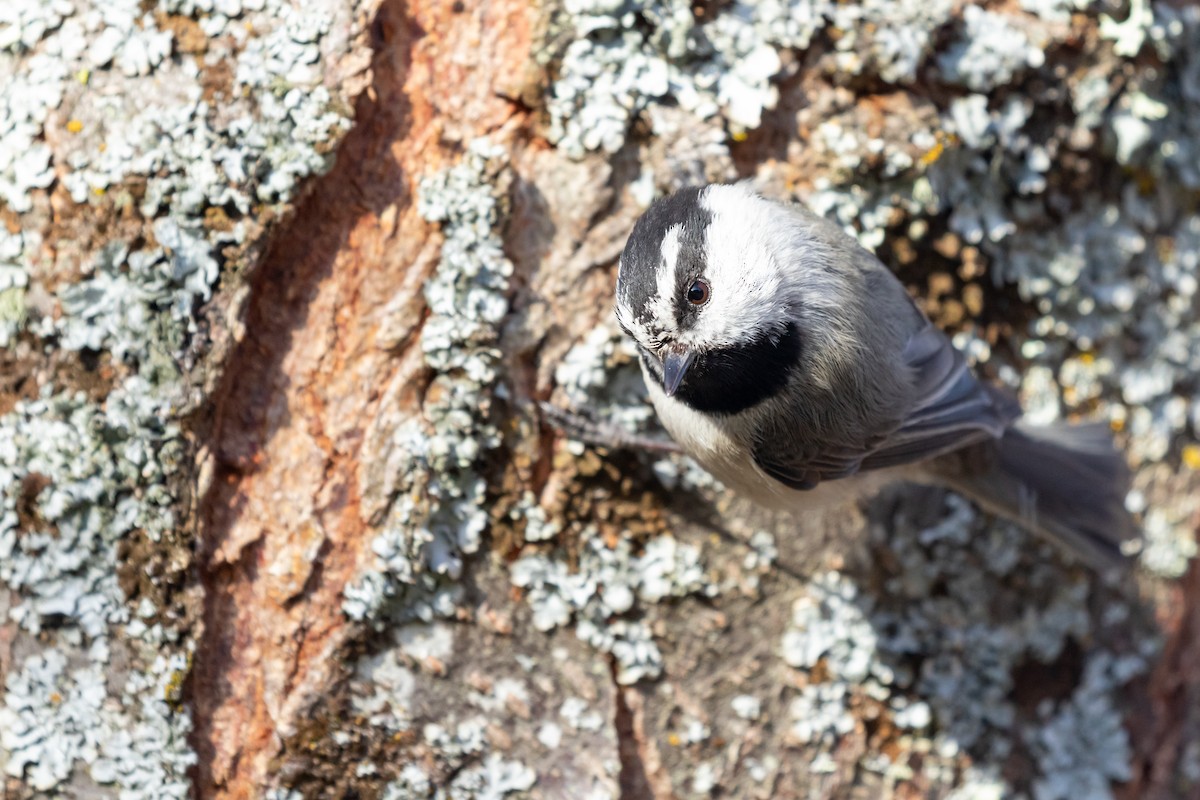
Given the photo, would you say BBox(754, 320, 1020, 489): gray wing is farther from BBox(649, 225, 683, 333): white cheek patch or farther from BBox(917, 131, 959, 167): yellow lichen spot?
BBox(649, 225, 683, 333): white cheek patch

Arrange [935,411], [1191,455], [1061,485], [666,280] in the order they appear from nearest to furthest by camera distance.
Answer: [666,280] → [935,411] → [1061,485] → [1191,455]

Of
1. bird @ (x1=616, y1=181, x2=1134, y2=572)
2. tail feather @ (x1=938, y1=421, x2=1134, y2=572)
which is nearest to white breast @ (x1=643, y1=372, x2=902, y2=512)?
bird @ (x1=616, y1=181, x2=1134, y2=572)

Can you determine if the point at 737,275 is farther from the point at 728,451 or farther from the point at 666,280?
the point at 728,451

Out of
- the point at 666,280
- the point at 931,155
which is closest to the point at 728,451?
the point at 666,280

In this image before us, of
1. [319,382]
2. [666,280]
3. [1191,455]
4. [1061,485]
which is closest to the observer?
[666,280]

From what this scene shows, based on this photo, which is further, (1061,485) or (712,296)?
(1061,485)

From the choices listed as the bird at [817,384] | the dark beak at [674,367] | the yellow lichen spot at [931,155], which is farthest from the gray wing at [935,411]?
the dark beak at [674,367]
